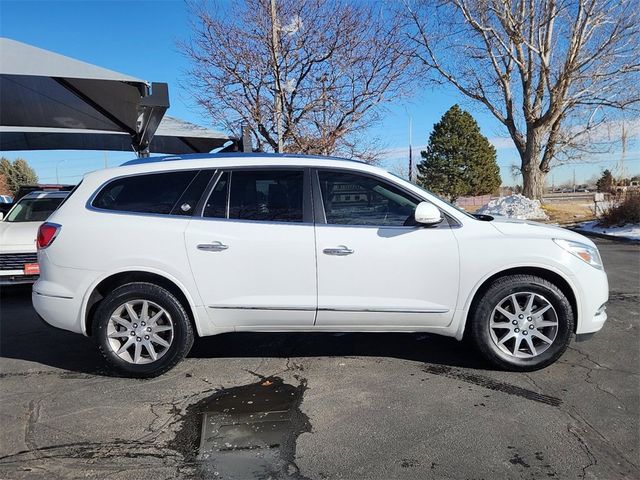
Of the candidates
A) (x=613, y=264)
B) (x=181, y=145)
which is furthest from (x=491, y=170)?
(x=613, y=264)

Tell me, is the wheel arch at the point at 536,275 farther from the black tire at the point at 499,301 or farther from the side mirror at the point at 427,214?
the side mirror at the point at 427,214

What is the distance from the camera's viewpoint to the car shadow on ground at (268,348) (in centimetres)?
454

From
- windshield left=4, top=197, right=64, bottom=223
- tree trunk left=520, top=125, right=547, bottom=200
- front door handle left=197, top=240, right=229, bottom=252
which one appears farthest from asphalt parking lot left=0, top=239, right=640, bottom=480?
tree trunk left=520, top=125, right=547, bottom=200

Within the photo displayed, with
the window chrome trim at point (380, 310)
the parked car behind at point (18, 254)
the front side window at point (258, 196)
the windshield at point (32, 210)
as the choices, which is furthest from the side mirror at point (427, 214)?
the windshield at point (32, 210)

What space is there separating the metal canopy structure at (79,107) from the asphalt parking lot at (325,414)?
18.5 feet

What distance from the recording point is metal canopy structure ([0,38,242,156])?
864cm

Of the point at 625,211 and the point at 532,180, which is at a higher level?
the point at 532,180

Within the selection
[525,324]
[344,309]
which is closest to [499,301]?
[525,324]

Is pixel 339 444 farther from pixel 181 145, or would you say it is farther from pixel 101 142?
pixel 101 142

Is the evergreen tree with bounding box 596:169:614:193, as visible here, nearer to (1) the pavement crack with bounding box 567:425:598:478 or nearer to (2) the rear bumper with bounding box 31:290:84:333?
(1) the pavement crack with bounding box 567:425:598:478

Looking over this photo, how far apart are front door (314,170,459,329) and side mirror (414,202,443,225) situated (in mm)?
110

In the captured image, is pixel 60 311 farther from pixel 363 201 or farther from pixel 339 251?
pixel 363 201

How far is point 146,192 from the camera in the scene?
167 inches

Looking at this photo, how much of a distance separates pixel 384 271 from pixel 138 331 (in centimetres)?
210
